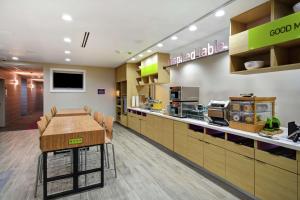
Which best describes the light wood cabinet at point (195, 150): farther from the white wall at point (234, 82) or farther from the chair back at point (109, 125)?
the chair back at point (109, 125)

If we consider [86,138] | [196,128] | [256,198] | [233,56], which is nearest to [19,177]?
[86,138]

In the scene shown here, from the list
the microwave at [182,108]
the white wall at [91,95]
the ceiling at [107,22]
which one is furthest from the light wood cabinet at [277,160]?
the white wall at [91,95]

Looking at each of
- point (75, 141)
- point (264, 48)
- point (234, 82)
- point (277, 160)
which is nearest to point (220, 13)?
point (264, 48)

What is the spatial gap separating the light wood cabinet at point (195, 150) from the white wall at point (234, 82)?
3.61 feet

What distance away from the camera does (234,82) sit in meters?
3.25

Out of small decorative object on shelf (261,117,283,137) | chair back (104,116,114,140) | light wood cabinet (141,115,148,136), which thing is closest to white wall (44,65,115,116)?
light wood cabinet (141,115,148,136)

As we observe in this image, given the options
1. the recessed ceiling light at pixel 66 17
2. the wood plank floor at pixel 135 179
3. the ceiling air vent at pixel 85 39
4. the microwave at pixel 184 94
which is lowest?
the wood plank floor at pixel 135 179

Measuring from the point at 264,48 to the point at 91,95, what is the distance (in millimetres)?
6819

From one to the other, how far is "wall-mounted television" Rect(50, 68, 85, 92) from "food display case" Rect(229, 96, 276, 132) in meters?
6.55

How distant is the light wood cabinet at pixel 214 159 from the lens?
251 centimetres

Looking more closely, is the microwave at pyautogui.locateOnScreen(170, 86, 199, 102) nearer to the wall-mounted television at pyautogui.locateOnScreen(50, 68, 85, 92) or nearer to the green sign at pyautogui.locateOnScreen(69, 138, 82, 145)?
the green sign at pyautogui.locateOnScreen(69, 138, 82, 145)

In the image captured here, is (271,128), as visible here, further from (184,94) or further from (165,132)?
(165,132)

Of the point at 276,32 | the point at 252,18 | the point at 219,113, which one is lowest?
the point at 219,113

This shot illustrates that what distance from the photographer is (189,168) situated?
3.14 metres
